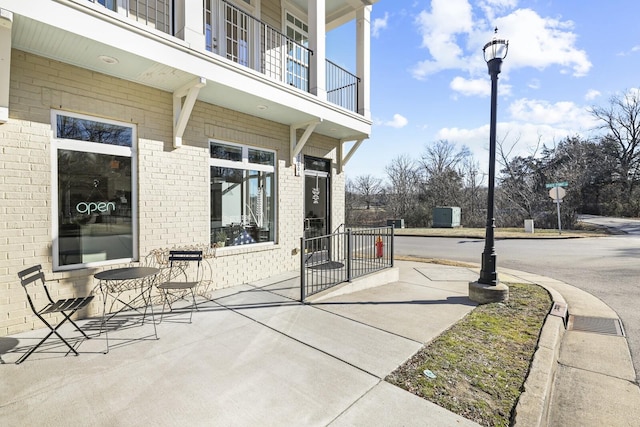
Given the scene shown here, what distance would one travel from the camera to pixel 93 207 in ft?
14.8

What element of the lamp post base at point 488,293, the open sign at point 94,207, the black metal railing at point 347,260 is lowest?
the lamp post base at point 488,293

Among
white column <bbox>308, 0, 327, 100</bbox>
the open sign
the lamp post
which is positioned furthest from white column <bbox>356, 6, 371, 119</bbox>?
the open sign

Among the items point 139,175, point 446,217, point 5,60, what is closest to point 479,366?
point 139,175

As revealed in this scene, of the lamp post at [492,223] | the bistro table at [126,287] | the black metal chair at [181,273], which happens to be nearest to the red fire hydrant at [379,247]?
the lamp post at [492,223]

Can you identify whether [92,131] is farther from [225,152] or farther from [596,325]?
[596,325]

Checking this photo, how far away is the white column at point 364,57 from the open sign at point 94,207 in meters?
5.97

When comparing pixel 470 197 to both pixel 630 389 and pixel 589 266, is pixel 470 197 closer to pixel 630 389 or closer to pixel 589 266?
pixel 589 266

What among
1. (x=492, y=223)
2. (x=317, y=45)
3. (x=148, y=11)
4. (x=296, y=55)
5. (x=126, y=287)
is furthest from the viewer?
(x=296, y=55)

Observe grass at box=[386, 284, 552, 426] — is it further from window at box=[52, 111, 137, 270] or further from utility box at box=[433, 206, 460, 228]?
utility box at box=[433, 206, 460, 228]

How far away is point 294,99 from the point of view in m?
5.98

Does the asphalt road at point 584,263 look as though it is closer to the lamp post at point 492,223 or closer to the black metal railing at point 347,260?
the lamp post at point 492,223

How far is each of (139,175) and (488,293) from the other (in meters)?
6.00

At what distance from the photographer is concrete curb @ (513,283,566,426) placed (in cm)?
241

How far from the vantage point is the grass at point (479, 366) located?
101 inches
